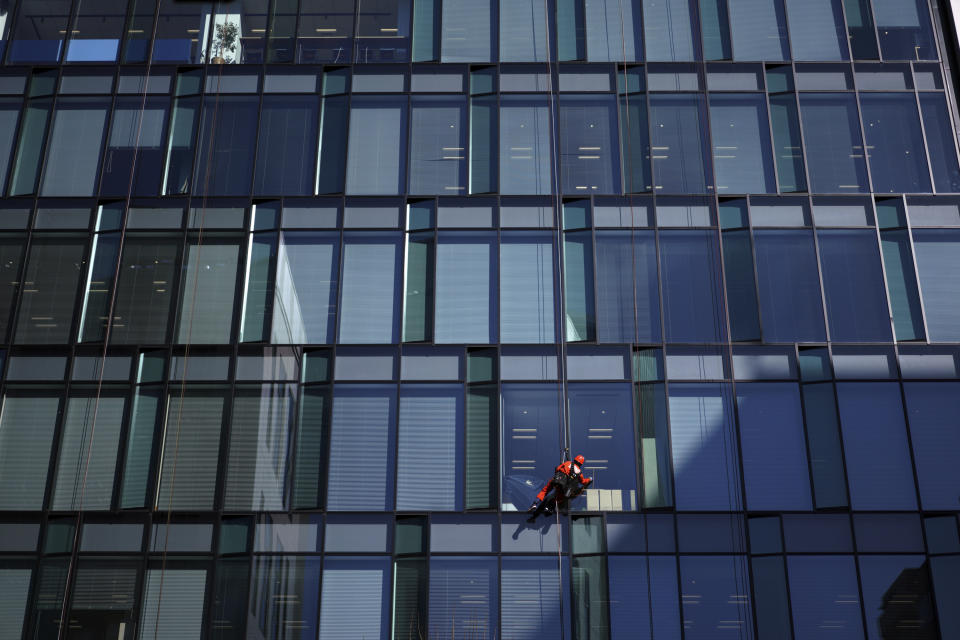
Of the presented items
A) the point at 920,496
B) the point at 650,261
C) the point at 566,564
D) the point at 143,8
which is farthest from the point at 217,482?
the point at 920,496

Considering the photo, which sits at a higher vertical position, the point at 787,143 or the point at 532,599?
the point at 787,143

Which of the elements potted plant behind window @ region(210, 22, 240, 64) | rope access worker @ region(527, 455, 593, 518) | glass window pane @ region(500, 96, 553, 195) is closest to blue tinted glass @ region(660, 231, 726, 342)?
glass window pane @ region(500, 96, 553, 195)

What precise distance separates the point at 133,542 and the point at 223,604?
2.39 metres

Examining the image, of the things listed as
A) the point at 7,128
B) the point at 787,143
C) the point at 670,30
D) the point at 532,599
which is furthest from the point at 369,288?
the point at 787,143

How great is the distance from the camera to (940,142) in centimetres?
2594

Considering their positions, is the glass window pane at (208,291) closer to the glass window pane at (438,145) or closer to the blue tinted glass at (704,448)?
the glass window pane at (438,145)

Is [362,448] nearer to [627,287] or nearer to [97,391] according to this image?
[97,391]

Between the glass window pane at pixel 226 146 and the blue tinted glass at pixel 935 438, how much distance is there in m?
15.8

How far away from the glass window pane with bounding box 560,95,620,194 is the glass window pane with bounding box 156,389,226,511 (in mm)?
9527

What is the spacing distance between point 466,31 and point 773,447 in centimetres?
1269

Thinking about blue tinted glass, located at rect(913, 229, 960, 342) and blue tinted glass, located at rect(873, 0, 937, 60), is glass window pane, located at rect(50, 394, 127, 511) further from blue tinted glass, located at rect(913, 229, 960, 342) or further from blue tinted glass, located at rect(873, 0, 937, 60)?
blue tinted glass, located at rect(873, 0, 937, 60)

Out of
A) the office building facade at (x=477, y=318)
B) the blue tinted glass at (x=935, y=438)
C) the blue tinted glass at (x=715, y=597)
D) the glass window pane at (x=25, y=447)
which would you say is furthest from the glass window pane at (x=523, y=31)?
the glass window pane at (x=25, y=447)

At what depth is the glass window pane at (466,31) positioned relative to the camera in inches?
1077

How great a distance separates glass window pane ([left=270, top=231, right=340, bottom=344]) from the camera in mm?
24516
